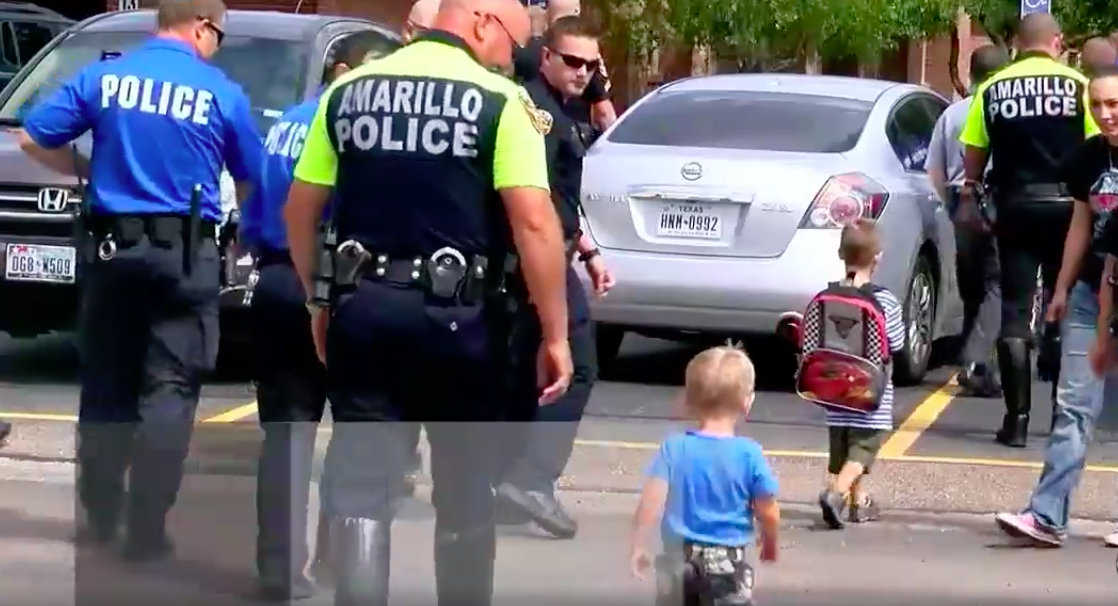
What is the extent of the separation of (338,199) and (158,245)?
147 centimetres

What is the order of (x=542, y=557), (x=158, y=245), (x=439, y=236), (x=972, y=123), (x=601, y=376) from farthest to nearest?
1. (x=601, y=376)
2. (x=972, y=123)
3. (x=542, y=557)
4. (x=158, y=245)
5. (x=439, y=236)

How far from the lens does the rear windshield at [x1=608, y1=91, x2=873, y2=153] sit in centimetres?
941

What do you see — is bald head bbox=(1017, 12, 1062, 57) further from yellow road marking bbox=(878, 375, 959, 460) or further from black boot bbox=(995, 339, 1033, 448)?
yellow road marking bbox=(878, 375, 959, 460)

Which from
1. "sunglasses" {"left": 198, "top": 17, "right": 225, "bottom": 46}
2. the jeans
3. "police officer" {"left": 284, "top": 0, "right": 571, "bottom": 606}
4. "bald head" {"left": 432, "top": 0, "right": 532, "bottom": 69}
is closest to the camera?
"police officer" {"left": 284, "top": 0, "right": 571, "bottom": 606}

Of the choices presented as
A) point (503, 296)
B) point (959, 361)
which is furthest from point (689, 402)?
point (959, 361)

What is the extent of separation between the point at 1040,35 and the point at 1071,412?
7.76 ft

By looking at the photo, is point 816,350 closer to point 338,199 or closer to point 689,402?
point 689,402

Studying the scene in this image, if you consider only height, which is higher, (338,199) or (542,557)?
(338,199)

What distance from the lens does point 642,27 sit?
69.4 feet

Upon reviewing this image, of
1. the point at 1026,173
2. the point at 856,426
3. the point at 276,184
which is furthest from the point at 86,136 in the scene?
the point at 1026,173

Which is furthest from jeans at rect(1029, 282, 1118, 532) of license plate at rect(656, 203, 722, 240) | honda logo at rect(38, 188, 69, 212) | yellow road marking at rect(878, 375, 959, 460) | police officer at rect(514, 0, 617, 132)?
honda logo at rect(38, 188, 69, 212)

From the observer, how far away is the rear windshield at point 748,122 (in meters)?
9.41

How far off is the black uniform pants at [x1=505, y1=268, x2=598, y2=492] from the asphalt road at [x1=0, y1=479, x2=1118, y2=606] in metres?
0.24

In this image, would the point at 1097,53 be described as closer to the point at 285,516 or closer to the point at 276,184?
the point at 276,184
